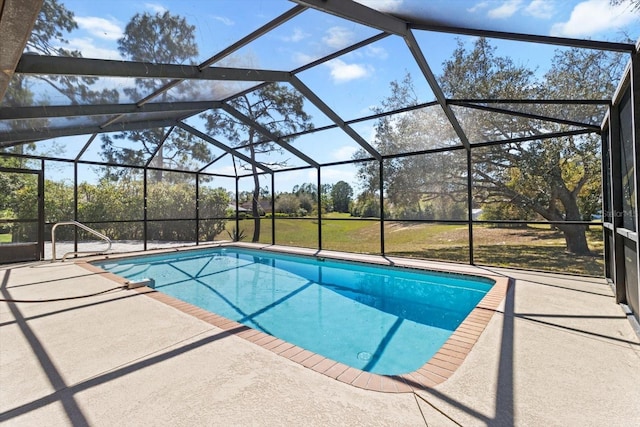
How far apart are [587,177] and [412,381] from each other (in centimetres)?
938

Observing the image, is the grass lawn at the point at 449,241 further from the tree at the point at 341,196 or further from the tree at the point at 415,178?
the tree at the point at 415,178

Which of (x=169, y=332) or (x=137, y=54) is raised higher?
(x=137, y=54)

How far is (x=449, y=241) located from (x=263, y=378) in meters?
12.3

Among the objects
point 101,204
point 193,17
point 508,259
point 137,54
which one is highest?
point 193,17

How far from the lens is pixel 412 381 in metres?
2.11

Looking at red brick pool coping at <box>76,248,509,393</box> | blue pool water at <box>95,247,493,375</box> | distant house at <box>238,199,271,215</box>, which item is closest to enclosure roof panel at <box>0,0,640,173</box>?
red brick pool coping at <box>76,248,509,393</box>

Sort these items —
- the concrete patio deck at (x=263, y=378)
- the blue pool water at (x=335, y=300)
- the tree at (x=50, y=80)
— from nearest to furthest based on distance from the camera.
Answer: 1. the concrete patio deck at (x=263, y=378)
2. the tree at (x=50, y=80)
3. the blue pool water at (x=335, y=300)

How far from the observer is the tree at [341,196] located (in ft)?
40.5

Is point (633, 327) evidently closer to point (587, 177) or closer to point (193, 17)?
point (193, 17)

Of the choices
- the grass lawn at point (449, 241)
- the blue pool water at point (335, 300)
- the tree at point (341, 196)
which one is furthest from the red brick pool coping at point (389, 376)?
the tree at point (341, 196)

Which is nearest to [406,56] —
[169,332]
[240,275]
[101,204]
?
[169,332]

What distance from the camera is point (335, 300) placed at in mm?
5227

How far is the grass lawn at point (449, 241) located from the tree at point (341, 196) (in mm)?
351

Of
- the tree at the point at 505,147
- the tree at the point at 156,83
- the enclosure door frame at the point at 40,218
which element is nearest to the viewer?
the tree at the point at 156,83
